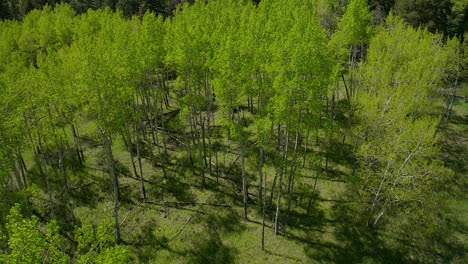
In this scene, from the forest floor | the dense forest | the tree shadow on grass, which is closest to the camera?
the dense forest

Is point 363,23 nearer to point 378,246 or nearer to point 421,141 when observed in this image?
point 421,141

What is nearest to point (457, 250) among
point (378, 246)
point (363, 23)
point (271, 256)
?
point (378, 246)

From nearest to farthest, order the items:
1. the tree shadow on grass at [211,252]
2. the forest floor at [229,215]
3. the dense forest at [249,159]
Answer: the dense forest at [249,159] → the tree shadow on grass at [211,252] → the forest floor at [229,215]

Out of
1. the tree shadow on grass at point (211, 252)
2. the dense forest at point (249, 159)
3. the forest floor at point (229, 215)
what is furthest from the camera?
the forest floor at point (229, 215)

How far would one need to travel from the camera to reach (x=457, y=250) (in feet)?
74.3

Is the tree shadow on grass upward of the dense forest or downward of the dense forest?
downward

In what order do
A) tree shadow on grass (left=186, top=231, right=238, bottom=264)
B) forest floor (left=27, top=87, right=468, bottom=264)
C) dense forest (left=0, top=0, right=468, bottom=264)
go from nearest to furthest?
dense forest (left=0, top=0, right=468, bottom=264) < tree shadow on grass (left=186, top=231, right=238, bottom=264) < forest floor (left=27, top=87, right=468, bottom=264)

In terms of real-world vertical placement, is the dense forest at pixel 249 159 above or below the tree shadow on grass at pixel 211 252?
above

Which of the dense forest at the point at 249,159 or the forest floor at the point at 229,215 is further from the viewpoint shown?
the forest floor at the point at 229,215

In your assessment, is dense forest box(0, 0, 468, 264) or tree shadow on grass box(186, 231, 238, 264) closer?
dense forest box(0, 0, 468, 264)

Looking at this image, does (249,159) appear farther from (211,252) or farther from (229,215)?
(211,252)

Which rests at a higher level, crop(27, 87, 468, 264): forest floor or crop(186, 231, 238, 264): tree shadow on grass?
crop(27, 87, 468, 264): forest floor

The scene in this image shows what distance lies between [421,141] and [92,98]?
2458 centimetres

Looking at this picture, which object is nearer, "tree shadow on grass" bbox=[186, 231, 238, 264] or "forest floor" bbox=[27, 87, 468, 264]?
"tree shadow on grass" bbox=[186, 231, 238, 264]
